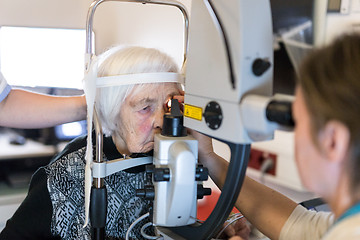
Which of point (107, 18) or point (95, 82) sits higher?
point (107, 18)

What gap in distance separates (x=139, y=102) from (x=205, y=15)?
486mm

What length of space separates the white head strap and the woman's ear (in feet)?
2.29

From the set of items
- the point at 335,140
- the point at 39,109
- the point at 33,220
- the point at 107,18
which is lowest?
the point at 33,220

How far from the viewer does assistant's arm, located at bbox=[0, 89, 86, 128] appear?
1416mm

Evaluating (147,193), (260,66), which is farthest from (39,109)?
(260,66)

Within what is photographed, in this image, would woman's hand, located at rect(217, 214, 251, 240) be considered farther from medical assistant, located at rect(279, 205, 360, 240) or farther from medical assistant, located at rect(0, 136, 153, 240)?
medical assistant, located at rect(0, 136, 153, 240)

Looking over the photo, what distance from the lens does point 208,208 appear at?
2021 millimetres

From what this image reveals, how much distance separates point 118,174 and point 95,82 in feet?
1.29

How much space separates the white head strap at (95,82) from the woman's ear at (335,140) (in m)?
0.70

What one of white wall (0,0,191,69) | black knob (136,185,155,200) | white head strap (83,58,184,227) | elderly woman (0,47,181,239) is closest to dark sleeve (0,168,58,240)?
elderly woman (0,47,181,239)

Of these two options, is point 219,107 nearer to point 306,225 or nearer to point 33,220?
point 306,225

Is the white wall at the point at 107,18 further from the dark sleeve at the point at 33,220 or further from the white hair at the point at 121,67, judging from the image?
the dark sleeve at the point at 33,220

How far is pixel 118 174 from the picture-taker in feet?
4.70

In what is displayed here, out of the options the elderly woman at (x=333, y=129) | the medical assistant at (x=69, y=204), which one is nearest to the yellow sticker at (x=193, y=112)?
the elderly woman at (x=333, y=129)
